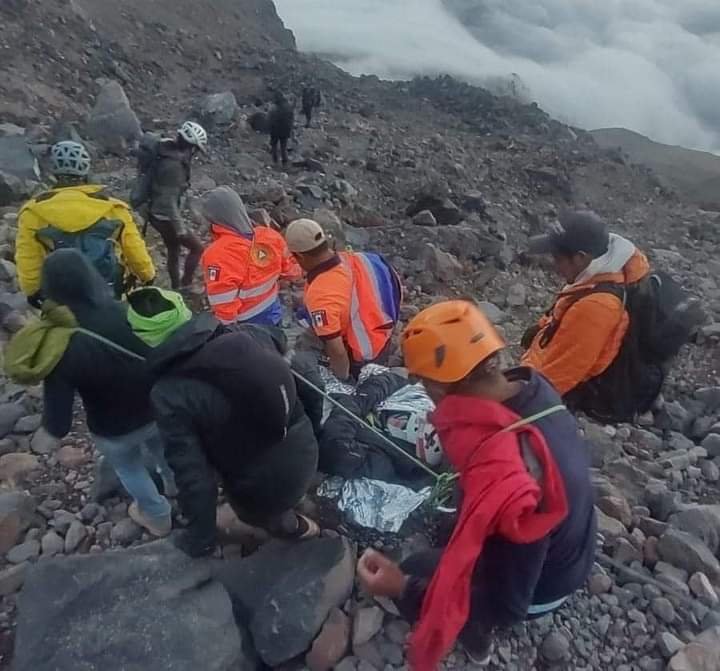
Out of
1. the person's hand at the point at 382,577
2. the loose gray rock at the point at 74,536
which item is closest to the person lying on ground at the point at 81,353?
the loose gray rock at the point at 74,536

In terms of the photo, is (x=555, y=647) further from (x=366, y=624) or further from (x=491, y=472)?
(x=491, y=472)

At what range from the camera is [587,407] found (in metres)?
4.86

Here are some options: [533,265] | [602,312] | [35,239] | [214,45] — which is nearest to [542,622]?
[602,312]

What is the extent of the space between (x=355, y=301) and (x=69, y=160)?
2.04 meters

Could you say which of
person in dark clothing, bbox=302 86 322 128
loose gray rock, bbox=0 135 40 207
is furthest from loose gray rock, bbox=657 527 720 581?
person in dark clothing, bbox=302 86 322 128

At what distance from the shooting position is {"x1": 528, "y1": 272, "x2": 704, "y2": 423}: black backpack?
4.16 metres

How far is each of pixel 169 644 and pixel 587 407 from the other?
3.22 metres

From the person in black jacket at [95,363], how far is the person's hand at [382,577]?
1.29m

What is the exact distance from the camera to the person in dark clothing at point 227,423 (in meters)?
2.81

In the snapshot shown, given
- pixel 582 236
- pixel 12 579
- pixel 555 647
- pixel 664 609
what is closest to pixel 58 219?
pixel 12 579

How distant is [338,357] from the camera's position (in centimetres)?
460

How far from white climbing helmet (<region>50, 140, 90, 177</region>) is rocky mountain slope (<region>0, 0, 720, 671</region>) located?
5.68ft

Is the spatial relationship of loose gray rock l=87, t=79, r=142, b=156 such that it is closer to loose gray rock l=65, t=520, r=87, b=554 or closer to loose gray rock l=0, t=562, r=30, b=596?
loose gray rock l=65, t=520, r=87, b=554

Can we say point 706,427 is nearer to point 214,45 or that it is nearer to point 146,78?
point 146,78
